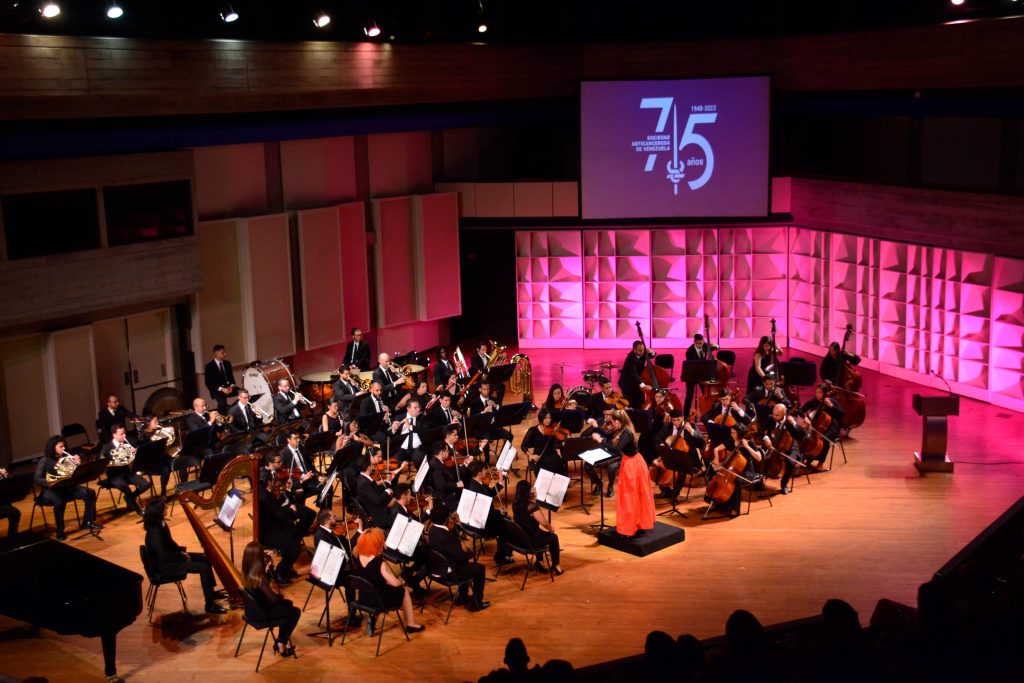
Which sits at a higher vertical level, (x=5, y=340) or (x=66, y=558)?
(x=5, y=340)

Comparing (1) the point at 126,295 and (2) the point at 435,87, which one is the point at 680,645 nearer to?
(1) the point at 126,295

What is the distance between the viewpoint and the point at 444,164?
23.5 metres

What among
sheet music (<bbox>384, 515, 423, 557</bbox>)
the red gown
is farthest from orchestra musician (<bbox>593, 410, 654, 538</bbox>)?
sheet music (<bbox>384, 515, 423, 557</bbox>)

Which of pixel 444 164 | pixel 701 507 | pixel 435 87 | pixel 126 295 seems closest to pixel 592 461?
pixel 701 507

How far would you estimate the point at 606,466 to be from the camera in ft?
47.8

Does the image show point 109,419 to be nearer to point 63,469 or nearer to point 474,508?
point 63,469

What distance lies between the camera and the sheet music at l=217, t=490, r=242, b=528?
11312mm

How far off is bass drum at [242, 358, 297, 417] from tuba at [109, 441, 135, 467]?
8.85 ft

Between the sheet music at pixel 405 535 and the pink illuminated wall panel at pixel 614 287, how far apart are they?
12.6 meters

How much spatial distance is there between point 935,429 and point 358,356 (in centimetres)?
887

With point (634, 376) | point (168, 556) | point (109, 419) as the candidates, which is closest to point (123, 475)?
point (109, 419)

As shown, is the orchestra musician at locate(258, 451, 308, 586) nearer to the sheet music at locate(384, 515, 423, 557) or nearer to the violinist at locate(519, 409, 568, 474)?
the sheet music at locate(384, 515, 423, 557)

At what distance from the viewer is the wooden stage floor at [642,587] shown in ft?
34.9

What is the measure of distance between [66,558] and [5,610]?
0.66 m
